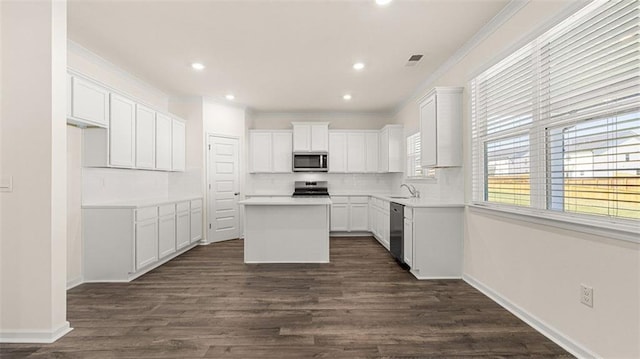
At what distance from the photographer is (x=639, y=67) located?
1698 millimetres

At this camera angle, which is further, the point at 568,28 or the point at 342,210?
the point at 342,210

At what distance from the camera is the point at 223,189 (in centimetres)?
615

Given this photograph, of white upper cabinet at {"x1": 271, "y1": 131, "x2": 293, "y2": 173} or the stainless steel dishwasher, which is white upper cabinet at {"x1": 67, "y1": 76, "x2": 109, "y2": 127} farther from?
the stainless steel dishwasher

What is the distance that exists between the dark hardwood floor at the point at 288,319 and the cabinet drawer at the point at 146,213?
2.43 ft

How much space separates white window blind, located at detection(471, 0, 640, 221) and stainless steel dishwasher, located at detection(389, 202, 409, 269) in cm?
135

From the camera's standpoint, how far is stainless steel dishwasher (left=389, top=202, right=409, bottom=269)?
13.7 ft

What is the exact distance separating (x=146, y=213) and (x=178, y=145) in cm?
185

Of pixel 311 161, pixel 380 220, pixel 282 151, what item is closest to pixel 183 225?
pixel 282 151

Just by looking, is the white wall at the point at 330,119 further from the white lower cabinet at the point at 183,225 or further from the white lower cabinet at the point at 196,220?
the white lower cabinet at the point at 183,225

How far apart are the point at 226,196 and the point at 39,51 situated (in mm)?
4123

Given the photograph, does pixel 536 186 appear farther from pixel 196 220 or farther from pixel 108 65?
pixel 108 65

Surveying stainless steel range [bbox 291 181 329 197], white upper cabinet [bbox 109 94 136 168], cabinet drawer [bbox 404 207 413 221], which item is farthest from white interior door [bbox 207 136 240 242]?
cabinet drawer [bbox 404 207 413 221]

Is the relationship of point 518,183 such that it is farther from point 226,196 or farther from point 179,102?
point 179,102

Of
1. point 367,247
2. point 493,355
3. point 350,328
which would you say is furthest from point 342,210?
point 493,355
